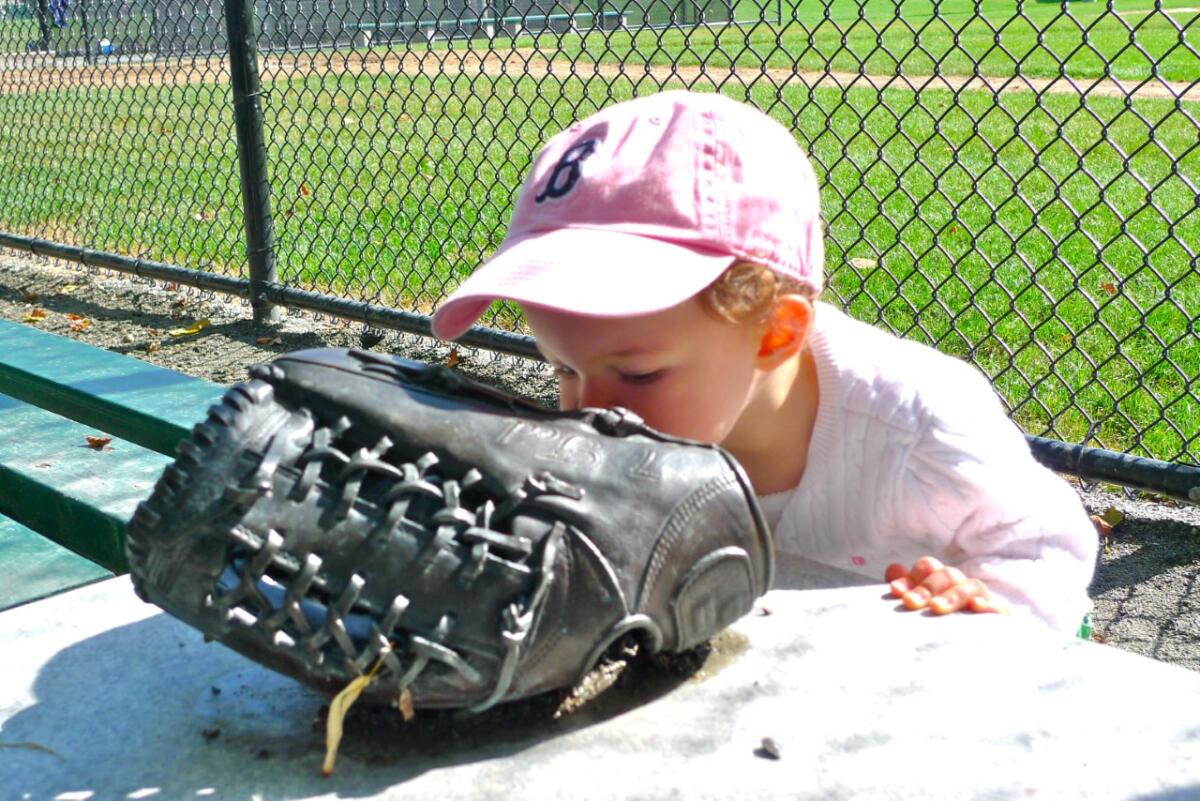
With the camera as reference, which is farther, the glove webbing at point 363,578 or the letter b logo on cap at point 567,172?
the letter b logo on cap at point 567,172

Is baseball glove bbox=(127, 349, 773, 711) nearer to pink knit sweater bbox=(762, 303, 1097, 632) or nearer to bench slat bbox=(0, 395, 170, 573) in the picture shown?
pink knit sweater bbox=(762, 303, 1097, 632)

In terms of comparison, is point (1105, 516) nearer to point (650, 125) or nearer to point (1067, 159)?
point (650, 125)

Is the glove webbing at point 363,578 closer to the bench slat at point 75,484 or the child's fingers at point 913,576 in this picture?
the child's fingers at point 913,576

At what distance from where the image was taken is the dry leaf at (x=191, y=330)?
5.52 meters

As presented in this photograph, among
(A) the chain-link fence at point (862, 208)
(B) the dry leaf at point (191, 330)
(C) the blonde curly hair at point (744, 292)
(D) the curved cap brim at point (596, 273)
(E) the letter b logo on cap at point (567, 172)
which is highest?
(E) the letter b logo on cap at point (567, 172)

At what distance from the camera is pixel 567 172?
5.59 ft

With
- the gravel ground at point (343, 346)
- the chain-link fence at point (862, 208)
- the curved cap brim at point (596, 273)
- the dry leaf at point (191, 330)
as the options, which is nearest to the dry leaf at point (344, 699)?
the curved cap brim at point (596, 273)

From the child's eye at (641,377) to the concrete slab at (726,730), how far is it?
1.11 feet

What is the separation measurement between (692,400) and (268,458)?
64 cm

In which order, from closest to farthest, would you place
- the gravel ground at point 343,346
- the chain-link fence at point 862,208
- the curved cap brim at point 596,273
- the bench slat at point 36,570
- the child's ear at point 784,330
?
1. the curved cap brim at point 596,273
2. the child's ear at point 784,330
3. the bench slat at point 36,570
4. the gravel ground at point 343,346
5. the chain-link fence at point 862,208

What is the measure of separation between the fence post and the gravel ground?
1.04 feet

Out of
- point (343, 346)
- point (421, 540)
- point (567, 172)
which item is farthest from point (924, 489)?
point (343, 346)

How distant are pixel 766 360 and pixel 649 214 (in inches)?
12.8

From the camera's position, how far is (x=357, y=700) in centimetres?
128
